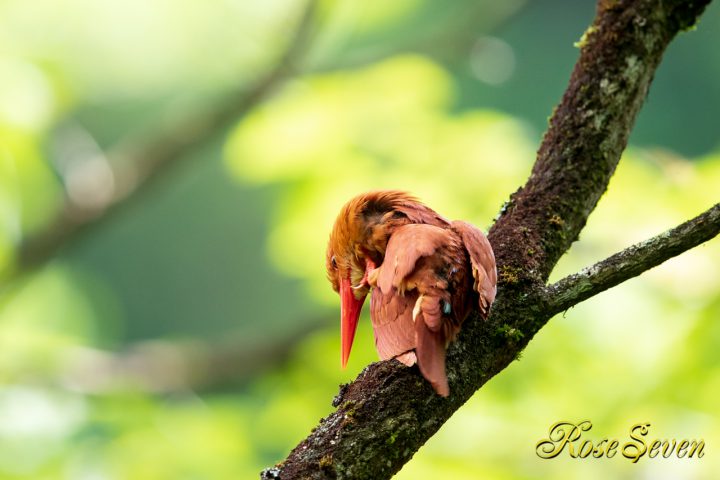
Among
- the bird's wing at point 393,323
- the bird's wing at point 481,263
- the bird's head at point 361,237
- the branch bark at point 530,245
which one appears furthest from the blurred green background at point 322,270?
the bird's wing at point 393,323

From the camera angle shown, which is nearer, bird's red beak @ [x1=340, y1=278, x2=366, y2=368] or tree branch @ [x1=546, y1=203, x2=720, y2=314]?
tree branch @ [x1=546, y1=203, x2=720, y2=314]

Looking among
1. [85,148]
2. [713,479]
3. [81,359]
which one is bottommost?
[713,479]

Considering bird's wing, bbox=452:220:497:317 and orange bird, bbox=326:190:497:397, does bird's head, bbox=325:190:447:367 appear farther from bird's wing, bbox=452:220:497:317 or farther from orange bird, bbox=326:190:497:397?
bird's wing, bbox=452:220:497:317

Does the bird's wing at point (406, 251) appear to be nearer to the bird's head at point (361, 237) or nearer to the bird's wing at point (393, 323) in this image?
the bird's wing at point (393, 323)

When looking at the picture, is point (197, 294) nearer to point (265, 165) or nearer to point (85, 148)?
point (85, 148)

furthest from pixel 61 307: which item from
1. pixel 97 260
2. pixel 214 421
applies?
pixel 214 421

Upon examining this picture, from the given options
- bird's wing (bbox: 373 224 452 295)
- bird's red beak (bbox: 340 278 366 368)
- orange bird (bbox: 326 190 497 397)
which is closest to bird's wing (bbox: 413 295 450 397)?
orange bird (bbox: 326 190 497 397)

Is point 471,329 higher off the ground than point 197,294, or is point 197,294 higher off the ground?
point 197,294
